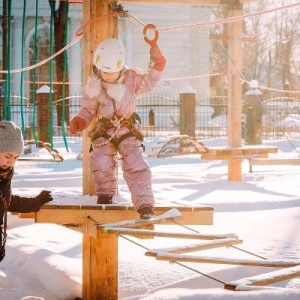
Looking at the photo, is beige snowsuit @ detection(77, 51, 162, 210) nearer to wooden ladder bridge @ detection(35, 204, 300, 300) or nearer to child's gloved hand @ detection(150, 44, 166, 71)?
child's gloved hand @ detection(150, 44, 166, 71)

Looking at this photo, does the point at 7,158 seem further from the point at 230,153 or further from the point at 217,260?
the point at 230,153

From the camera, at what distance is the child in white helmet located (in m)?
4.91

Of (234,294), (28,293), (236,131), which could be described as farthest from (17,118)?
(234,294)

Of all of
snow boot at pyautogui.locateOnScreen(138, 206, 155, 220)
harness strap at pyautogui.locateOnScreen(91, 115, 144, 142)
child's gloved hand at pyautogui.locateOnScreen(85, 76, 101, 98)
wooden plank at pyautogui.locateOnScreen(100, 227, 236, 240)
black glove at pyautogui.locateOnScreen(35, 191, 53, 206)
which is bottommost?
wooden plank at pyautogui.locateOnScreen(100, 227, 236, 240)

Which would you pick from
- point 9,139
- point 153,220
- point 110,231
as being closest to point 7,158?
point 9,139

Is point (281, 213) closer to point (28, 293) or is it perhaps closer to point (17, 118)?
point (28, 293)

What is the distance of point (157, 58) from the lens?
16.3 feet

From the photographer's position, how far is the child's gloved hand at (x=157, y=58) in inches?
195

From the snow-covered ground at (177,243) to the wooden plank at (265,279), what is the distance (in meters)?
0.08

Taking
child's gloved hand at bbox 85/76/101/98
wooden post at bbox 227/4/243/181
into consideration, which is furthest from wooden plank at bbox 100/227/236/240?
wooden post at bbox 227/4/243/181

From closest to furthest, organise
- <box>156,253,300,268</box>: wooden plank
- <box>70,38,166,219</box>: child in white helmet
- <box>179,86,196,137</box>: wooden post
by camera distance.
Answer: <box>156,253,300,268</box>: wooden plank < <box>70,38,166,219</box>: child in white helmet < <box>179,86,196,137</box>: wooden post

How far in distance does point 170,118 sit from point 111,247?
2448 cm

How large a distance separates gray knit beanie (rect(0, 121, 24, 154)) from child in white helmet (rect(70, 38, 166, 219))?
852 millimetres

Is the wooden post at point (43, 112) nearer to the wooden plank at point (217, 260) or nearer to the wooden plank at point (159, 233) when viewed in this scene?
the wooden plank at point (159, 233)
